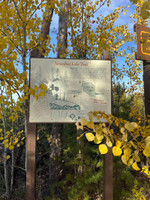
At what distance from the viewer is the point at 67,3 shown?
3.65 meters

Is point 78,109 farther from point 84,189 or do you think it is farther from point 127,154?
point 84,189

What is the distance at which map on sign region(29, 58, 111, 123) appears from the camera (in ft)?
6.89

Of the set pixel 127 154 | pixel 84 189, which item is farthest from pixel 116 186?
pixel 127 154

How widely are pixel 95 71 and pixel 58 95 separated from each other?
2.02 feet

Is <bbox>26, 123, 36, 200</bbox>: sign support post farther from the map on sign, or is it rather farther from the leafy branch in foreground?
the leafy branch in foreground

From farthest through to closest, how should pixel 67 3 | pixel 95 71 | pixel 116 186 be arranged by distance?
1. pixel 67 3
2. pixel 116 186
3. pixel 95 71

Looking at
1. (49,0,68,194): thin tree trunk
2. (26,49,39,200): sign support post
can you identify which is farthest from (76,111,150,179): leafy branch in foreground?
(49,0,68,194): thin tree trunk

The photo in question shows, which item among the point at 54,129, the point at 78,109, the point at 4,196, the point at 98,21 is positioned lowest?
the point at 4,196

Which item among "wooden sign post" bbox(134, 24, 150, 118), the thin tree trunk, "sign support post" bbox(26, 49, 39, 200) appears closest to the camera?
"sign support post" bbox(26, 49, 39, 200)

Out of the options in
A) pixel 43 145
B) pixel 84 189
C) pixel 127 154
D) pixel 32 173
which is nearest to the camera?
pixel 127 154

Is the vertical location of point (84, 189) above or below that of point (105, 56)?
below

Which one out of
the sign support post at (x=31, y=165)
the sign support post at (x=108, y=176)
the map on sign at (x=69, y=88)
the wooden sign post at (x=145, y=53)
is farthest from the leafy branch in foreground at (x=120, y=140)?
the wooden sign post at (x=145, y=53)

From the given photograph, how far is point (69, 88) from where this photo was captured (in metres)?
2.15

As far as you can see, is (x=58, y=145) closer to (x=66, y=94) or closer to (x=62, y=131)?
(x=62, y=131)
